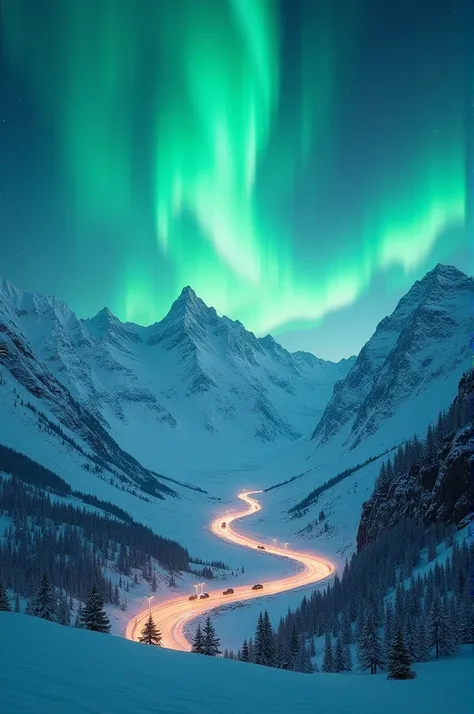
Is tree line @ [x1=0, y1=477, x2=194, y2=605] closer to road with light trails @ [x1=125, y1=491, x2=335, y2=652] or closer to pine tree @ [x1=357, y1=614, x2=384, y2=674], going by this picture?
road with light trails @ [x1=125, y1=491, x2=335, y2=652]

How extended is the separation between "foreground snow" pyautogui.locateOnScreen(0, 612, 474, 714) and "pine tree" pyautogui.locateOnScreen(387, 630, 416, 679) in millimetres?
5563

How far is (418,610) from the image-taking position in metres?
46.4

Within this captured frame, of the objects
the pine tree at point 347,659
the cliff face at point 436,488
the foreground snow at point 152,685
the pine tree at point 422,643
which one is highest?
the cliff face at point 436,488

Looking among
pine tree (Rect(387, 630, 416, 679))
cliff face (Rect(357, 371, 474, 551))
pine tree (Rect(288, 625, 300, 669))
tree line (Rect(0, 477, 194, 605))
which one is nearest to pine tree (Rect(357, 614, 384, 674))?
pine tree (Rect(288, 625, 300, 669))

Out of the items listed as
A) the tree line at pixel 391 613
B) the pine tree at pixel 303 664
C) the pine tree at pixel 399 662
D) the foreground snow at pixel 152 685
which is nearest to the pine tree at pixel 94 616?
the tree line at pixel 391 613

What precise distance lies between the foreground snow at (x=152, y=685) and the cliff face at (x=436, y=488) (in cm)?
4723

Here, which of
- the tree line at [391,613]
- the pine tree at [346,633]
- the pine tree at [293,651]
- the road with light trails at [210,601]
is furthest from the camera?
the road with light trails at [210,601]

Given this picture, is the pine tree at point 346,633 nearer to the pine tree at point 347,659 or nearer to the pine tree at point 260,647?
the pine tree at point 347,659

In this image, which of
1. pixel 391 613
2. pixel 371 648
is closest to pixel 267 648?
pixel 371 648

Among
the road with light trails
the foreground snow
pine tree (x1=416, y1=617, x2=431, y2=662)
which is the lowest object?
the foreground snow

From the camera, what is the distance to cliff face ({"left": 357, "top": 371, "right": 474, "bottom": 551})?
227ft

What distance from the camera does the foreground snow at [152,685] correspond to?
13.7 meters

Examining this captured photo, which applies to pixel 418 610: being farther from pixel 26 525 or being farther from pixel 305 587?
pixel 26 525

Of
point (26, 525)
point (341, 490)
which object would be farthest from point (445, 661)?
point (341, 490)
